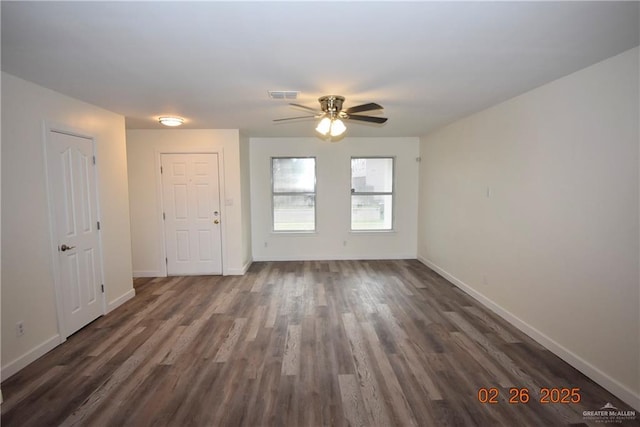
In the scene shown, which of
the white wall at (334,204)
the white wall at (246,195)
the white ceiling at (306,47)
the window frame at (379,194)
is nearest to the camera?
the white ceiling at (306,47)

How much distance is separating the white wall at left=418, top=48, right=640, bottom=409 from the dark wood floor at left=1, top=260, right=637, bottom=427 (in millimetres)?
277

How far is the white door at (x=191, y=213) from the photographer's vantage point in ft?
15.6

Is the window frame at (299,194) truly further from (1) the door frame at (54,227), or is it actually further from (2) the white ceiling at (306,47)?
(1) the door frame at (54,227)

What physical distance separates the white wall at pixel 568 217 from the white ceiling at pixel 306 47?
280mm

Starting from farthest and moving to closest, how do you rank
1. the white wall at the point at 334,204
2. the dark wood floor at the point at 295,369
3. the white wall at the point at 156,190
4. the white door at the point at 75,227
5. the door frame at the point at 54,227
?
the white wall at the point at 334,204
the white wall at the point at 156,190
the white door at the point at 75,227
the door frame at the point at 54,227
the dark wood floor at the point at 295,369

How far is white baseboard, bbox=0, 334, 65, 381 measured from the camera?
7.55ft

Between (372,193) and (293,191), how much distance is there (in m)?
1.59

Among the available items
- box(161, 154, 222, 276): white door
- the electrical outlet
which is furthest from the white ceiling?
the electrical outlet

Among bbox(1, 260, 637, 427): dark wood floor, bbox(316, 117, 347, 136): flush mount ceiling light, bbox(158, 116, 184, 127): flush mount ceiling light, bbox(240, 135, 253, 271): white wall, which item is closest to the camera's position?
bbox(1, 260, 637, 427): dark wood floor

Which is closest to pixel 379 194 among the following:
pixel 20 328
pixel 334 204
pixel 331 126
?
pixel 334 204

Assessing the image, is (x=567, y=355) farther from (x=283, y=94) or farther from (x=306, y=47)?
(x=283, y=94)

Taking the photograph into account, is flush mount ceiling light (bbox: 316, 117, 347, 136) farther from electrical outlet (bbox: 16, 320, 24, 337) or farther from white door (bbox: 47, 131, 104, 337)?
electrical outlet (bbox: 16, 320, 24, 337)

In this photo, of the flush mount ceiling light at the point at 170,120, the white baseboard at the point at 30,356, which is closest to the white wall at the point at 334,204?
the flush mount ceiling light at the point at 170,120

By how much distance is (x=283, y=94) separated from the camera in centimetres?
285
